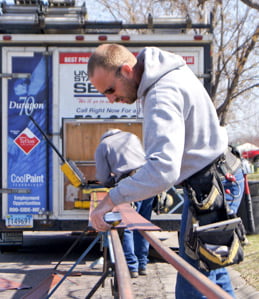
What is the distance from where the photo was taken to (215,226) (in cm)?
308

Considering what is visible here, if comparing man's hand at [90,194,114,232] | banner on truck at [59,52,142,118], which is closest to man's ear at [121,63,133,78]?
man's hand at [90,194,114,232]

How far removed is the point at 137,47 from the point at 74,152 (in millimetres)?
1782

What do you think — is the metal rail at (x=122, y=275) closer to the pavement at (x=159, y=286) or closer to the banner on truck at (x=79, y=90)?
the pavement at (x=159, y=286)

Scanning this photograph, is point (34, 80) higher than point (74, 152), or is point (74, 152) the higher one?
point (34, 80)

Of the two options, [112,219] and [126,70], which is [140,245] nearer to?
[112,219]

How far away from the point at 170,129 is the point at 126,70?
17.9 inches

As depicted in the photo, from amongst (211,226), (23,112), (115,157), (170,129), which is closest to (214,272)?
(211,226)

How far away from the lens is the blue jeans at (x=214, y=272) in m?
3.18

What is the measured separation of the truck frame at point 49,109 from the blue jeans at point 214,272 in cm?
535

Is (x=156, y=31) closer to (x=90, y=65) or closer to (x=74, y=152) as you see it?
(x=74, y=152)

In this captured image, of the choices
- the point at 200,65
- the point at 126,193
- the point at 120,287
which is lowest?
the point at 120,287

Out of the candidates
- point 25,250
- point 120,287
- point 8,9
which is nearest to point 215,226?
point 120,287

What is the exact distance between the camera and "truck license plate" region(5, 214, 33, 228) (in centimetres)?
873

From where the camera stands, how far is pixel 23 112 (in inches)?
345
